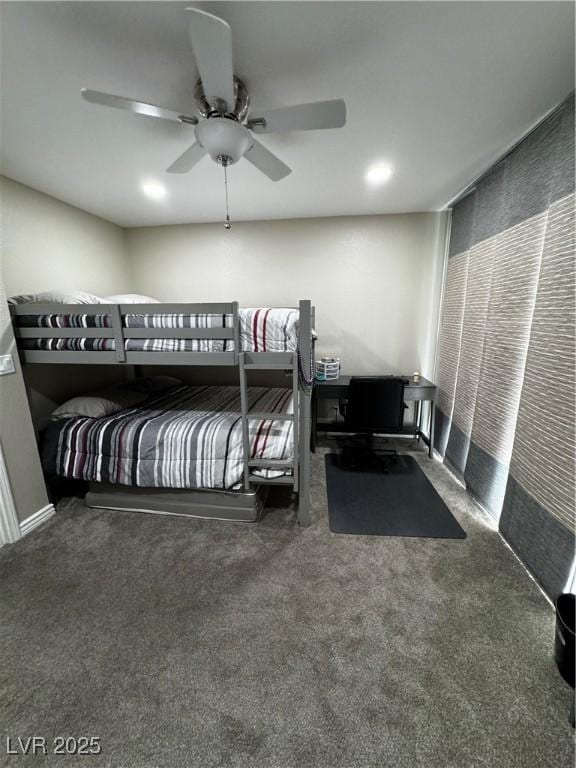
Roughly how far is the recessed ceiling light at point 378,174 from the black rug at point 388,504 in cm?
259

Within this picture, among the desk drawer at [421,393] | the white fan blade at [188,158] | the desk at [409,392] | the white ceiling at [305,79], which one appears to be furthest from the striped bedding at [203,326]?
the desk drawer at [421,393]

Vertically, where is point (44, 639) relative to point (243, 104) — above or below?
below

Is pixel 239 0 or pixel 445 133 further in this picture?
pixel 445 133

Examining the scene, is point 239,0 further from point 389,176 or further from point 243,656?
point 243,656

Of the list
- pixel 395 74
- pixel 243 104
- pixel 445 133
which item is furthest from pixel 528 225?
pixel 243 104

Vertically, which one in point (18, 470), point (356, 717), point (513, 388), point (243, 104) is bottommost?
point (356, 717)

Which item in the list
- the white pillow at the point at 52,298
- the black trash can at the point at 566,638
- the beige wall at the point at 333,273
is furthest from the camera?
the beige wall at the point at 333,273

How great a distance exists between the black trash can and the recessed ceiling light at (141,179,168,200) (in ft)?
12.0

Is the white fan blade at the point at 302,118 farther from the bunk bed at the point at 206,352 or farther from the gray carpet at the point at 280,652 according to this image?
the gray carpet at the point at 280,652

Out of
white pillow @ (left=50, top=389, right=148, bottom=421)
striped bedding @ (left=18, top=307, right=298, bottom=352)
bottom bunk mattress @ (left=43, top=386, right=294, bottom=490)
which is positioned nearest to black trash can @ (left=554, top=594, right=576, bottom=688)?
bottom bunk mattress @ (left=43, top=386, right=294, bottom=490)

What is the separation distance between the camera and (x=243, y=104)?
1423 millimetres

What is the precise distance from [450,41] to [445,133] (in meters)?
0.68

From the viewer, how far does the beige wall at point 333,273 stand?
322 cm

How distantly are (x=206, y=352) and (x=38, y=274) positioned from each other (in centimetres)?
187
